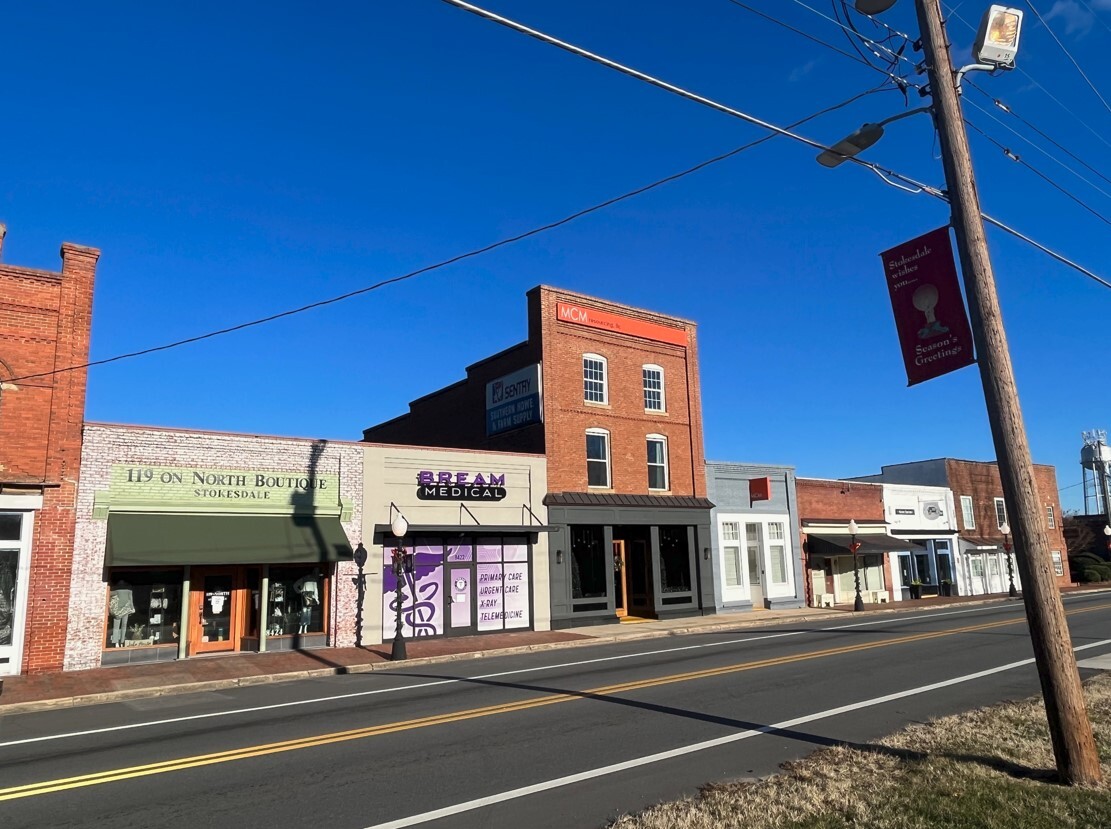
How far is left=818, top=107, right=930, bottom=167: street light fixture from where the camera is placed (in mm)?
8977

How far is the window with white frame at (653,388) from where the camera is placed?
29328mm

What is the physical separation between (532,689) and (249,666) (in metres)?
7.70

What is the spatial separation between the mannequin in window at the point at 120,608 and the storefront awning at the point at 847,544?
2618 cm

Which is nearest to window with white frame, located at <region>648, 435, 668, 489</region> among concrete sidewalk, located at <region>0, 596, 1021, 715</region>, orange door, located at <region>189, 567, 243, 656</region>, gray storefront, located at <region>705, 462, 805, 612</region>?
gray storefront, located at <region>705, 462, 805, 612</region>

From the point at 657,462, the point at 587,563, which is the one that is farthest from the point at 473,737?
the point at 657,462

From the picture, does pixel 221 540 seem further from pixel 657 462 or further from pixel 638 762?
pixel 657 462

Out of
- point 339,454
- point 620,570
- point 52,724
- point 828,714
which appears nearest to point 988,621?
point 620,570

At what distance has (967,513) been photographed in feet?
147

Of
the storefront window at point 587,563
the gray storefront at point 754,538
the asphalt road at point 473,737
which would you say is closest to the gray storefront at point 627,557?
the storefront window at point 587,563

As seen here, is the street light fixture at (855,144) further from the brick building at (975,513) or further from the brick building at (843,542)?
the brick building at (975,513)

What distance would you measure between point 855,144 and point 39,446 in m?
Answer: 17.5

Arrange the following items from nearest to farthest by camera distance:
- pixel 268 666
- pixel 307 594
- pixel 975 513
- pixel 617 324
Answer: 1. pixel 268 666
2. pixel 307 594
3. pixel 617 324
4. pixel 975 513

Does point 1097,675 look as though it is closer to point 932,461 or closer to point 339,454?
point 339,454

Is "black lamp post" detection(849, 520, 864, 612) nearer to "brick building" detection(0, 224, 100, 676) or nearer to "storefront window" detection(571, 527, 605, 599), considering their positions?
"storefront window" detection(571, 527, 605, 599)
